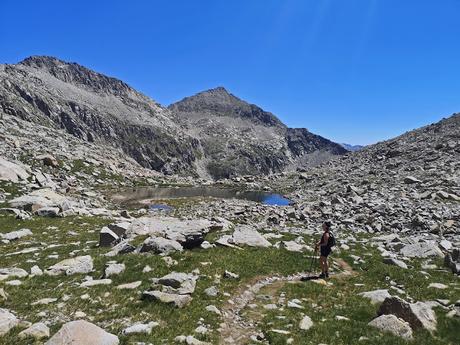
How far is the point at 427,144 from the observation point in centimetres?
10344

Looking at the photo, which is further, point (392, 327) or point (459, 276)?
point (459, 276)

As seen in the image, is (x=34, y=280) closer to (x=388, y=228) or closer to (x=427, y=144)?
(x=388, y=228)

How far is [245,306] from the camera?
55.2 feet

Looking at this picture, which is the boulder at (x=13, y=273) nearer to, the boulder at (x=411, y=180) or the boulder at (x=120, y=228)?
the boulder at (x=120, y=228)

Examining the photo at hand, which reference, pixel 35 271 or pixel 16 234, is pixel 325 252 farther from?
pixel 16 234

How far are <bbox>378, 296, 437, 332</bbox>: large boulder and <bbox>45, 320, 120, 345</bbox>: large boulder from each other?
10.2 meters

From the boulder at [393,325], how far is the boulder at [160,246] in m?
12.3

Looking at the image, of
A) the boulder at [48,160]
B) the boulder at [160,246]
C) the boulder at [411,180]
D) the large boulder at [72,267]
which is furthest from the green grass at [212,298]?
the boulder at [48,160]

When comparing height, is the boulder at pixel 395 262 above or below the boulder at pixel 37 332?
above

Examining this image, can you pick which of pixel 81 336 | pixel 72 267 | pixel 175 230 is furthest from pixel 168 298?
pixel 175 230

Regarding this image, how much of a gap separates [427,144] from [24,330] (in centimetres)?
11001

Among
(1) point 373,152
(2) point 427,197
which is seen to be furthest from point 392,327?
(1) point 373,152

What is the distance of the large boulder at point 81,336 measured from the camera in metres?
11.5

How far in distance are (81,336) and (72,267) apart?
897cm
